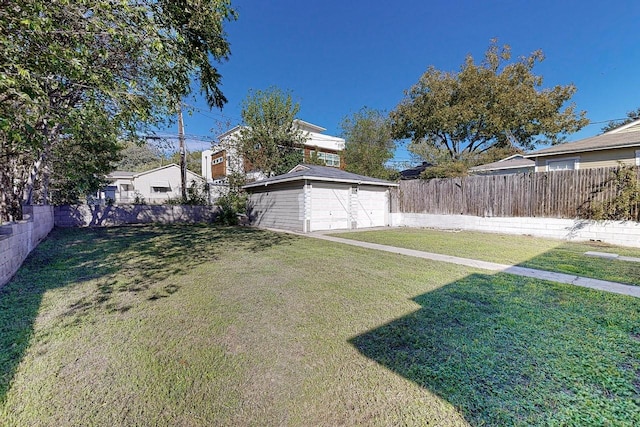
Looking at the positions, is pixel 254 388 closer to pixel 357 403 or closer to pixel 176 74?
pixel 357 403

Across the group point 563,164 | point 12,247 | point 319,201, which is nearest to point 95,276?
point 12,247

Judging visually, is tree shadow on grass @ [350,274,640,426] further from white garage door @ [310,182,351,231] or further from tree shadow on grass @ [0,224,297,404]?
white garage door @ [310,182,351,231]

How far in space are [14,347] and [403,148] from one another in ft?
107

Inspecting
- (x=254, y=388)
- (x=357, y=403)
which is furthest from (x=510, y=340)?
(x=254, y=388)

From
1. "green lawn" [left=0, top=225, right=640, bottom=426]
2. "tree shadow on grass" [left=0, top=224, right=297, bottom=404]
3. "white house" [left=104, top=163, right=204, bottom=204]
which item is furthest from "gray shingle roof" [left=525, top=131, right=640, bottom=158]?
"white house" [left=104, top=163, right=204, bottom=204]

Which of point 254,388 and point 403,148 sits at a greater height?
point 403,148

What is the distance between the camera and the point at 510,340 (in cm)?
269

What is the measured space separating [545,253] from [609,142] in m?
8.09

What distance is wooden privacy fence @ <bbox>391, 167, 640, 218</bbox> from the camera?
880 centimetres

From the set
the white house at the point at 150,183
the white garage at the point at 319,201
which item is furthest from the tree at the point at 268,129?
the white house at the point at 150,183

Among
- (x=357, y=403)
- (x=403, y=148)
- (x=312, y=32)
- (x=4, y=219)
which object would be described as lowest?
(x=357, y=403)

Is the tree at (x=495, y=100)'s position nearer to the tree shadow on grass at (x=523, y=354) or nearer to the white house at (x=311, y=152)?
the white house at (x=311, y=152)

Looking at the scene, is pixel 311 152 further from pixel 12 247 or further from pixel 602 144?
pixel 12 247

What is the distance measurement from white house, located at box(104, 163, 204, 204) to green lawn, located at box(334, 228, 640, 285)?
2452 cm
